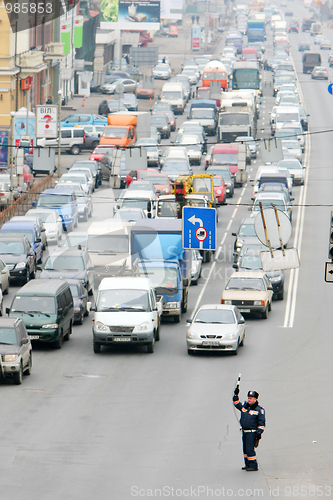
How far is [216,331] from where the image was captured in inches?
1051

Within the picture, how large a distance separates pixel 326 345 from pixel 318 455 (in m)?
10.6

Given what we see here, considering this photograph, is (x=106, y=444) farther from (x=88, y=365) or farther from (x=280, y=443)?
(x=88, y=365)

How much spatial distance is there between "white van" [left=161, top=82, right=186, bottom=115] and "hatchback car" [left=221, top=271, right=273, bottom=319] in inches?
1766

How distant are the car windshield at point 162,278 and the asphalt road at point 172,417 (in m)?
1.14

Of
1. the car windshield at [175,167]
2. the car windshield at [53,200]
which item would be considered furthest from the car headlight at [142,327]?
the car windshield at [175,167]

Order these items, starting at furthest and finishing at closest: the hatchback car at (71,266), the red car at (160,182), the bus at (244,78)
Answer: the bus at (244,78)
the red car at (160,182)
the hatchback car at (71,266)

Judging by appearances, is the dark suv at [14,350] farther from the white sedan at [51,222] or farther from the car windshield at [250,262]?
the white sedan at [51,222]

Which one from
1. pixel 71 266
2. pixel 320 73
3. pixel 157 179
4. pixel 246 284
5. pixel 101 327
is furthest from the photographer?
pixel 320 73

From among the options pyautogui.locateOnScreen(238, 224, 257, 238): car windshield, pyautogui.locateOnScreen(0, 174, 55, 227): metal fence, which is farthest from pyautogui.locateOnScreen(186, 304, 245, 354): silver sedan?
pyautogui.locateOnScreen(0, 174, 55, 227): metal fence

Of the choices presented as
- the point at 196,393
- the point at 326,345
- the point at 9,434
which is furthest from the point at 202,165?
the point at 9,434

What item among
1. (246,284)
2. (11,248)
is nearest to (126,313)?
(246,284)

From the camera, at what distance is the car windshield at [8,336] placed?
23.2 metres

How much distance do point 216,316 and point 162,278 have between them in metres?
3.76

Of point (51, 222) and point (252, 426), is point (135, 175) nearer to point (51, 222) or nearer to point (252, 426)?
point (51, 222)
